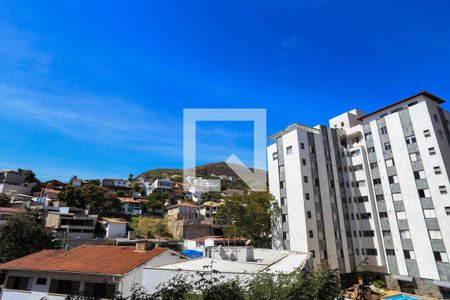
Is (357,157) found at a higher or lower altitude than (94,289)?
higher

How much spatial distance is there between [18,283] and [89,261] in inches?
242

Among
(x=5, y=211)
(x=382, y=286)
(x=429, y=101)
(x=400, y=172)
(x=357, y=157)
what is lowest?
(x=382, y=286)

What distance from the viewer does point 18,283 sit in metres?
21.5

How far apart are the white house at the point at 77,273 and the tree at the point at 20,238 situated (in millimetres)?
11025

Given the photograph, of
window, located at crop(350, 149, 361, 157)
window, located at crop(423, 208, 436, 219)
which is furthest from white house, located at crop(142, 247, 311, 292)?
window, located at crop(350, 149, 361, 157)

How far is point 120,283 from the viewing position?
1870 cm

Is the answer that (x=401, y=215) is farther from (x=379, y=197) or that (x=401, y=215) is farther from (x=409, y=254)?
(x=409, y=254)

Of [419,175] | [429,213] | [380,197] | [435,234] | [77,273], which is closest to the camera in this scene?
[77,273]

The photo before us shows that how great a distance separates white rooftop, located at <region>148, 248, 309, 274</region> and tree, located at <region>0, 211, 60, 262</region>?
2233 cm

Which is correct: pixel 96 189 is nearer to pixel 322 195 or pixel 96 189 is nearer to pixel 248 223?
pixel 248 223

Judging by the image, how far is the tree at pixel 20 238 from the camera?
101ft

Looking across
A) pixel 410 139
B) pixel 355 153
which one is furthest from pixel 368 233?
pixel 410 139

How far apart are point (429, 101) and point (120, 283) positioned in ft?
151

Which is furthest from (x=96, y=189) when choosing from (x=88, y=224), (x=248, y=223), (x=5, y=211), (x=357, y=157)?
(x=357, y=157)
